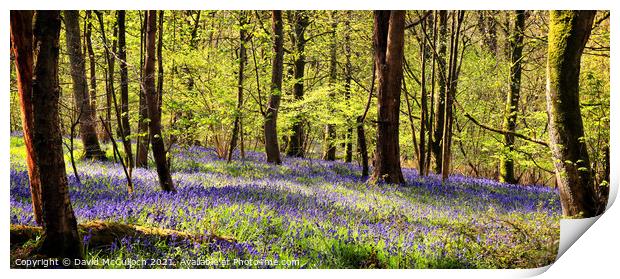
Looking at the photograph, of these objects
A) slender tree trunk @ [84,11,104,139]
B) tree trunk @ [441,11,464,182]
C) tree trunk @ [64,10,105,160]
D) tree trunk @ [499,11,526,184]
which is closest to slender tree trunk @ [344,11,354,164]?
tree trunk @ [441,11,464,182]

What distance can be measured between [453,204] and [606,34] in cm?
298

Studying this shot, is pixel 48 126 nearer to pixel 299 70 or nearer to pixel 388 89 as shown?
pixel 388 89

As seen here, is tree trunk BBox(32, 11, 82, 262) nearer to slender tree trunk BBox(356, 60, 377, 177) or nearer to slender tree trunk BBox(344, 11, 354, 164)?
slender tree trunk BBox(356, 60, 377, 177)

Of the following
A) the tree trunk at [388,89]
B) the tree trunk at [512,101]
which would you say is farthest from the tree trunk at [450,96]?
the tree trunk at [388,89]

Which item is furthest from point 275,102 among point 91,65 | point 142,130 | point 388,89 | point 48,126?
point 48,126

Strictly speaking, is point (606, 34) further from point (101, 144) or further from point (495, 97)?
point (101, 144)

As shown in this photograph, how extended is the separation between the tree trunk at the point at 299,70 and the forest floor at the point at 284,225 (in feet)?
8.24

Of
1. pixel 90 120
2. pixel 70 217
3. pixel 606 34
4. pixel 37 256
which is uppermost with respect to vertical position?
pixel 606 34

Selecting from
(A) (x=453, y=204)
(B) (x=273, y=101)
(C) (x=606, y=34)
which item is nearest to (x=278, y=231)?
(A) (x=453, y=204)

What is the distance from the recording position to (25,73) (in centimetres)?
388

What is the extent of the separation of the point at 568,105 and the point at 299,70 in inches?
232

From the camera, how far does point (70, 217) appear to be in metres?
3.86

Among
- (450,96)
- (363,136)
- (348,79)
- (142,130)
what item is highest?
(348,79)

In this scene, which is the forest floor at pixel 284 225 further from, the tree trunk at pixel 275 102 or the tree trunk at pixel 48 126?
the tree trunk at pixel 275 102
